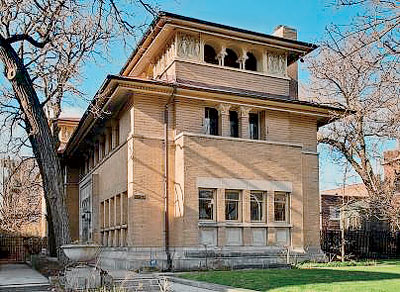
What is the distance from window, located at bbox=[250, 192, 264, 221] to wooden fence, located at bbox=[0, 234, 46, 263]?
21.2m

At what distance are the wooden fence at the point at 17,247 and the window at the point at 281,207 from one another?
845 inches

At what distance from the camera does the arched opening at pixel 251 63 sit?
24078mm

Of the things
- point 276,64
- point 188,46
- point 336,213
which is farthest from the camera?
point 336,213

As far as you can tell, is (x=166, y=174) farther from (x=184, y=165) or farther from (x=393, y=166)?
(x=393, y=166)

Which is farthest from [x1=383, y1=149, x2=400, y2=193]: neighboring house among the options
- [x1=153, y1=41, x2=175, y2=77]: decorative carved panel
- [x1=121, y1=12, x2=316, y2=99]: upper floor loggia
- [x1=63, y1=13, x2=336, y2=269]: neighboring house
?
[x1=153, y1=41, x2=175, y2=77]: decorative carved panel

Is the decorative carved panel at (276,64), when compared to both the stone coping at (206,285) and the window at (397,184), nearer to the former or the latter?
the window at (397,184)

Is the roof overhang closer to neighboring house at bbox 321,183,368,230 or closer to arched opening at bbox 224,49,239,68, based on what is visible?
arched opening at bbox 224,49,239,68

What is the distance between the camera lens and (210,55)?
23.3 meters

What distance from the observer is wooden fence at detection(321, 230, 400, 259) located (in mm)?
27594

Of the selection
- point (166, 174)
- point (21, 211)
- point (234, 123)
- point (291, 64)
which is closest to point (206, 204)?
point (166, 174)

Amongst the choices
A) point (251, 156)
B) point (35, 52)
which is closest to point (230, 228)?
point (251, 156)

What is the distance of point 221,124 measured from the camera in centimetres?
2139

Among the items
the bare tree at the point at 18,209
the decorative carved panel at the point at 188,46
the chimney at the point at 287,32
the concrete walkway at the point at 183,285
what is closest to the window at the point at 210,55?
the decorative carved panel at the point at 188,46

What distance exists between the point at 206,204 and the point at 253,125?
4342mm
